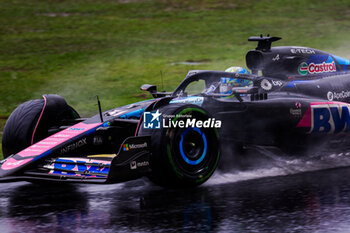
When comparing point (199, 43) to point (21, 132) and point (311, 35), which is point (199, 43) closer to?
point (311, 35)

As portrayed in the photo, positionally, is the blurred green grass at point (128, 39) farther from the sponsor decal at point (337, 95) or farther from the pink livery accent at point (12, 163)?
the pink livery accent at point (12, 163)

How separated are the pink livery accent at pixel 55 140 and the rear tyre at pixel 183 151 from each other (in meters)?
0.83

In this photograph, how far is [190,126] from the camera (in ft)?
20.3

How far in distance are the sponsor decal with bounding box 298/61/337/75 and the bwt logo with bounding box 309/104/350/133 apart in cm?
92

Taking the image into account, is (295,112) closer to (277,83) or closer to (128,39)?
(277,83)

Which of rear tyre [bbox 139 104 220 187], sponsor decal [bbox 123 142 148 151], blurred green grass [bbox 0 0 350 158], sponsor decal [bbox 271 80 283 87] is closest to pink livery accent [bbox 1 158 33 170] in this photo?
sponsor decal [bbox 123 142 148 151]

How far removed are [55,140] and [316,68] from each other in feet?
12.3

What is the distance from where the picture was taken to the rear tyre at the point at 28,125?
23.1ft

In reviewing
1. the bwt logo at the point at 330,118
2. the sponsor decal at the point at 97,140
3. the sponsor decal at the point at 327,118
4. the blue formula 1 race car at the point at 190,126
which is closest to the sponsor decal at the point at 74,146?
the blue formula 1 race car at the point at 190,126

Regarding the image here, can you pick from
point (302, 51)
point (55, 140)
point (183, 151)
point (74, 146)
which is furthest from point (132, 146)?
point (302, 51)

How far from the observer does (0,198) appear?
631cm

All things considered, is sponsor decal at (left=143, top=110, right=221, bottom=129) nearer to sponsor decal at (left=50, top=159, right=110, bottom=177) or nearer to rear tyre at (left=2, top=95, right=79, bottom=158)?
sponsor decal at (left=50, top=159, right=110, bottom=177)

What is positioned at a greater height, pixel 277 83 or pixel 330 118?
pixel 277 83

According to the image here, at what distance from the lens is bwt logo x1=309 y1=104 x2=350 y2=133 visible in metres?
7.27
